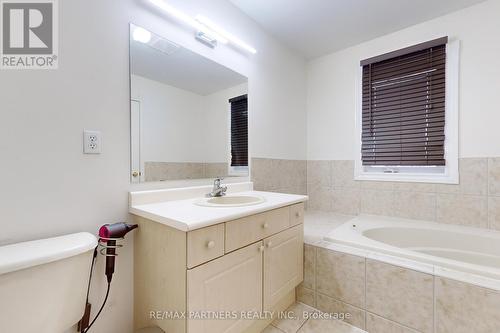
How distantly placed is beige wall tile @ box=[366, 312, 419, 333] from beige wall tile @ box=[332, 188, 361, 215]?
1161 millimetres

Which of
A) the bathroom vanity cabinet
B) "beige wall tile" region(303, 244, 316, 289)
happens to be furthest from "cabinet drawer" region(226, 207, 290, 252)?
"beige wall tile" region(303, 244, 316, 289)

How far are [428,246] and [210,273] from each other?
1.89m

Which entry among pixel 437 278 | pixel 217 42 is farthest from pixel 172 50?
pixel 437 278

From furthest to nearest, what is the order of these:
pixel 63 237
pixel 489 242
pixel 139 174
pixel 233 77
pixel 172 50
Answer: pixel 233 77
pixel 489 242
pixel 172 50
pixel 139 174
pixel 63 237

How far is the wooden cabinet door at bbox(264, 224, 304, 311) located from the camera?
50.5 inches

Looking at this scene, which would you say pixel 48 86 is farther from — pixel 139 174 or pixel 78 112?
pixel 139 174

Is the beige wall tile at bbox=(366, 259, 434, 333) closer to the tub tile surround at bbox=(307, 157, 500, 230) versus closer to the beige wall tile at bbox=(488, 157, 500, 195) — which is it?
the tub tile surround at bbox=(307, 157, 500, 230)

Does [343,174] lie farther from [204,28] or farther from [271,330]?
[204,28]

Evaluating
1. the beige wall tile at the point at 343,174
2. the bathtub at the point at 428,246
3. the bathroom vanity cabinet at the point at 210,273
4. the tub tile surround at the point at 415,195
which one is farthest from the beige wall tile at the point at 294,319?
the beige wall tile at the point at 343,174

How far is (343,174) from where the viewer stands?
2467mm

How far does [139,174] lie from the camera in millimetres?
1245

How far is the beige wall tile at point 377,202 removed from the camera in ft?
7.18

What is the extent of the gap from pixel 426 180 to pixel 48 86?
2715 mm

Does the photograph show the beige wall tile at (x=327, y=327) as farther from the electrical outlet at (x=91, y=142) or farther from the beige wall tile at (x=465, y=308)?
the electrical outlet at (x=91, y=142)
